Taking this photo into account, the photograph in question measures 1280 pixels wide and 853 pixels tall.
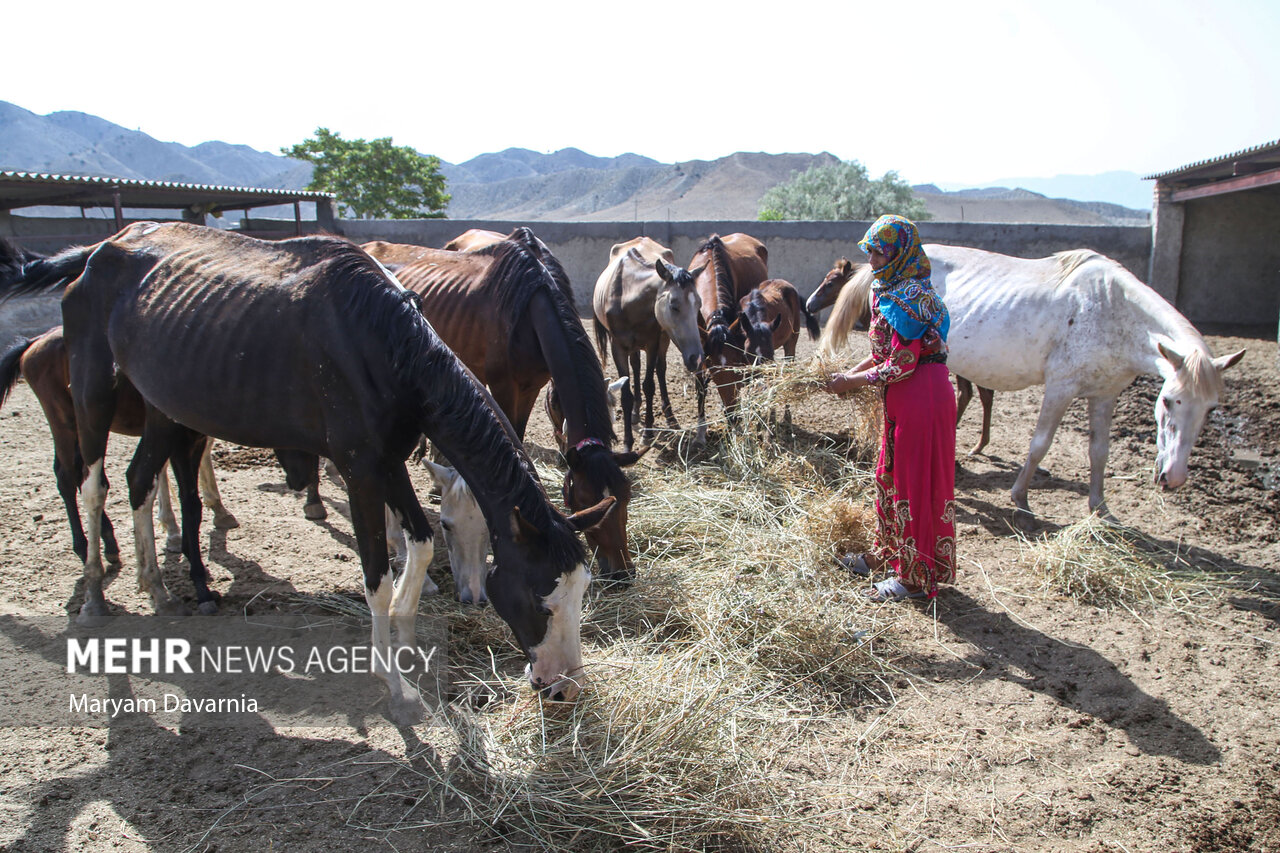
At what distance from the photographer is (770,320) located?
7.40 m

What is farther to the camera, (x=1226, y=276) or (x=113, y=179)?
(x=1226, y=276)

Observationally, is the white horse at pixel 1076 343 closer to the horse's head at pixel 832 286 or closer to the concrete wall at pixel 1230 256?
the horse's head at pixel 832 286

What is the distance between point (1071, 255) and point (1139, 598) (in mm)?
2700

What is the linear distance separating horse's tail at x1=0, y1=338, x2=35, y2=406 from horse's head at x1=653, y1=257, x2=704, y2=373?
473cm

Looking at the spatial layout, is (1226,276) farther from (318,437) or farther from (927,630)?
(318,437)

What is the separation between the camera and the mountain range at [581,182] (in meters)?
55.8

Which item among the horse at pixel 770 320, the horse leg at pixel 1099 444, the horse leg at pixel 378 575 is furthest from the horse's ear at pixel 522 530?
the horse leg at pixel 1099 444

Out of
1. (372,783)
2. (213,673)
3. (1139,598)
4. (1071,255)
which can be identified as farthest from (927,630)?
(213,673)

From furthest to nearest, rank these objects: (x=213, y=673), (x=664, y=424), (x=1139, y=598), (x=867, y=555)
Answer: (x=664, y=424) < (x=867, y=555) < (x=1139, y=598) < (x=213, y=673)

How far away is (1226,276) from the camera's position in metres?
13.0

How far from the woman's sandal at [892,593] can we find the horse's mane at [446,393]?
7.69 feet

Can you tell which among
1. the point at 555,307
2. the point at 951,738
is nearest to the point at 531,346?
the point at 555,307

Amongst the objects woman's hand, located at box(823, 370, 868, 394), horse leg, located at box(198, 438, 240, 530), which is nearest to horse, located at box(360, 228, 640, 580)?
woman's hand, located at box(823, 370, 868, 394)

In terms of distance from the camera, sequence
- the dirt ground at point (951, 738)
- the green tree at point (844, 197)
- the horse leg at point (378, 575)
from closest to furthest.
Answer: the dirt ground at point (951, 738) < the horse leg at point (378, 575) < the green tree at point (844, 197)
